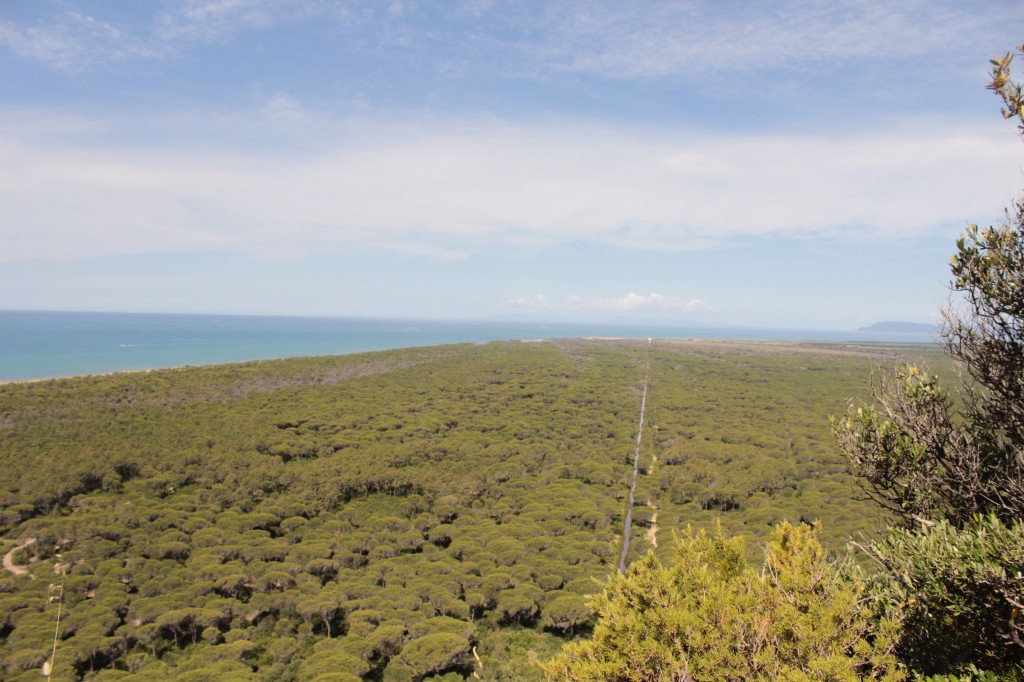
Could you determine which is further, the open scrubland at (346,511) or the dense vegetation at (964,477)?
the open scrubland at (346,511)

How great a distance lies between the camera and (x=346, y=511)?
30594 mm

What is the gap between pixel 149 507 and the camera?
2811 centimetres

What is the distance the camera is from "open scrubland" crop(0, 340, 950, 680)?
728 inches

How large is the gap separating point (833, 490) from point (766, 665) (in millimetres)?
31608

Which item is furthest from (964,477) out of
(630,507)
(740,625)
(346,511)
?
(346,511)

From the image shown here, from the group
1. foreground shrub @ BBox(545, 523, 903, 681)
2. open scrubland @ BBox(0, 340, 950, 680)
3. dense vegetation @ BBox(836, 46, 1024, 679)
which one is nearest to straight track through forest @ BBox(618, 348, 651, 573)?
open scrubland @ BBox(0, 340, 950, 680)

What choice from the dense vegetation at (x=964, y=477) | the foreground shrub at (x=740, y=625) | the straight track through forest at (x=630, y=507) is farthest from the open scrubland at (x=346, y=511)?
the foreground shrub at (x=740, y=625)

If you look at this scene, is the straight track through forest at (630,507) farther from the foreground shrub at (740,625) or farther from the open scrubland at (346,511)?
the foreground shrub at (740,625)

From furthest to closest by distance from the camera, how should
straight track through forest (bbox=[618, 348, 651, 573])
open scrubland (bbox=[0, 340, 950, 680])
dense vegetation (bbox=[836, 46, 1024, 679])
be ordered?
straight track through forest (bbox=[618, 348, 651, 573]) < open scrubland (bbox=[0, 340, 950, 680]) < dense vegetation (bbox=[836, 46, 1024, 679])

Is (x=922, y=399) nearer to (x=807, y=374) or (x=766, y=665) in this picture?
(x=766, y=665)

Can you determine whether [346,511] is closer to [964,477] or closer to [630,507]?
[630,507]

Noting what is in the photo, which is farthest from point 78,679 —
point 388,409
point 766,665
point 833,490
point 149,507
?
point 833,490

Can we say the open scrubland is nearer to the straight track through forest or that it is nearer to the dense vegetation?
the straight track through forest

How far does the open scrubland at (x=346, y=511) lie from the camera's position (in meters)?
18.5
